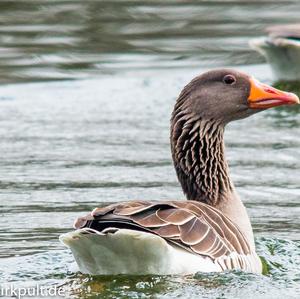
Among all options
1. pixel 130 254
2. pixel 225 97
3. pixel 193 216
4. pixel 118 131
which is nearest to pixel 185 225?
pixel 193 216

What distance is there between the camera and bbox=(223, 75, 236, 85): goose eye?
1103cm

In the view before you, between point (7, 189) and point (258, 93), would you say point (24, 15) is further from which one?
point (258, 93)

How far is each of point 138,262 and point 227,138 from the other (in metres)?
6.50

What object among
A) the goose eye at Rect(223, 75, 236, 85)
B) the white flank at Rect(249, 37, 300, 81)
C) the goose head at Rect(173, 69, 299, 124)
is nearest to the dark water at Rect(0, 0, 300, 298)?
the white flank at Rect(249, 37, 300, 81)

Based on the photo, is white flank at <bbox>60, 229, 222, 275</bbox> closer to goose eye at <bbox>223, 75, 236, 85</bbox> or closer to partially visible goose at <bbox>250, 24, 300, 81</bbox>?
goose eye at <bbox>223, 75, 236, 85</bbox>

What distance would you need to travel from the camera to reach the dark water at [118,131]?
10430 millimetres

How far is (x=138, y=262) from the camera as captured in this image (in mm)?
9453

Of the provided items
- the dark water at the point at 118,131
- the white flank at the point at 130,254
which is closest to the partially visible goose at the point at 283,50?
the dark water at the point at 118,131

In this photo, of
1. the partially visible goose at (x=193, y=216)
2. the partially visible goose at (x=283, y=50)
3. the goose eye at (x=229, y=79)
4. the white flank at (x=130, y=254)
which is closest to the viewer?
the white flank at (x=130, y=254)

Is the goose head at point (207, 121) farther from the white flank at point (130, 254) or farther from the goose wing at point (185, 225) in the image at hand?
the white flank at point (130, 254)

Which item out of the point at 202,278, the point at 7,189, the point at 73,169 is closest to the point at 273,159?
the point at 73,169

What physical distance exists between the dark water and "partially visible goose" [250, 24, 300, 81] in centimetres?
54

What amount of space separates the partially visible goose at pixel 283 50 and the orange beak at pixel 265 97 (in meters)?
7.98

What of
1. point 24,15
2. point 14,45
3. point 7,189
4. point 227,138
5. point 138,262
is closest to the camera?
point 138,262
